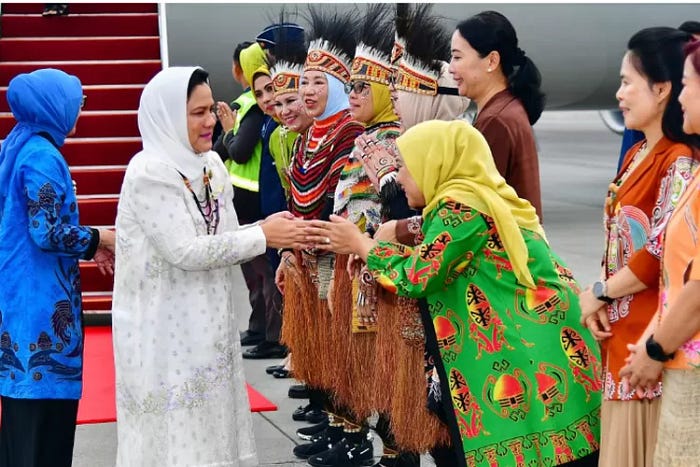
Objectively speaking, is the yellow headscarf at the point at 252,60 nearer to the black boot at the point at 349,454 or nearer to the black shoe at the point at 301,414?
the black shoe at the point at 301,414

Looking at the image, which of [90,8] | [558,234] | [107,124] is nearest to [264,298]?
[107,124]

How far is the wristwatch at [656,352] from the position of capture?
267 cm

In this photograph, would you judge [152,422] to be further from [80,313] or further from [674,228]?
[674,228]

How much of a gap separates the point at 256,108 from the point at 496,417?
3.58m

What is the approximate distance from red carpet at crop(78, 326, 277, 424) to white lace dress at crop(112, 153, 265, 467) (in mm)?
1981

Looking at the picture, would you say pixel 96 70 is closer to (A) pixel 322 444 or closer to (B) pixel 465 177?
(A) pixel 322 444

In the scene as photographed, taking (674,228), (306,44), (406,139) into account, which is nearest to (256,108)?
(306,44)

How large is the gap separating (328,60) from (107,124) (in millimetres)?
4492

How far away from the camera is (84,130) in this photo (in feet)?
28.5

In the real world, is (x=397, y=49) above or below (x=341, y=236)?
above

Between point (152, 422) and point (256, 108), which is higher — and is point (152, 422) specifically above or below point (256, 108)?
below

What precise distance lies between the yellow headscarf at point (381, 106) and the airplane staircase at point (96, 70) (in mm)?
3682

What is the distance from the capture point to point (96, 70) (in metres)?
9.11

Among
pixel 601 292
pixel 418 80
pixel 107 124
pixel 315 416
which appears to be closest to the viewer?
pixel 601 292
